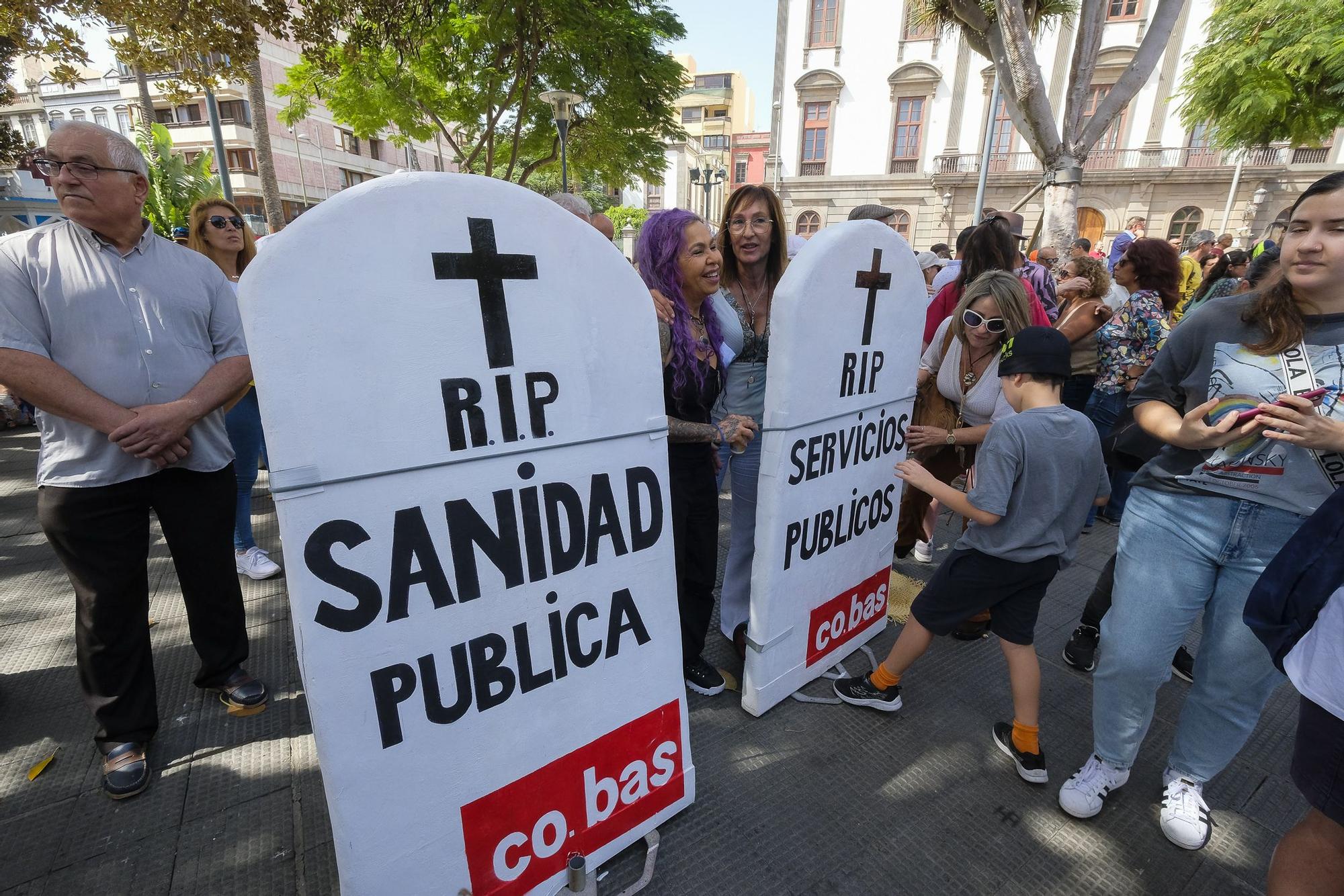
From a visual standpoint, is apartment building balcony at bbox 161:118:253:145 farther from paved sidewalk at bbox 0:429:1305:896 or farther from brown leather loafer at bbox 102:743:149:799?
brown leather loafer at bbox 102:743:149:799

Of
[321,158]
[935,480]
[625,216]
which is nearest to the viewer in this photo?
[935,480]

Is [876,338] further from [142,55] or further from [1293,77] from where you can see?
[1293,77]

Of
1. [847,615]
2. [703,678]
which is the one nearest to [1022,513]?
[847,615]

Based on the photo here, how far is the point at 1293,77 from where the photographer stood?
10.5 metres

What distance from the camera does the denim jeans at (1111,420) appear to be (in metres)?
4.02

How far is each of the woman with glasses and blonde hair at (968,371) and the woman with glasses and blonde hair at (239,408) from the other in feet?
10.8

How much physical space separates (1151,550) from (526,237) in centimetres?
192

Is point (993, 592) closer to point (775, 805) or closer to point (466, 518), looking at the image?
point (775, 805)

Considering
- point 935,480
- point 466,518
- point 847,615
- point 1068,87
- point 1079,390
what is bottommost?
point 847,615

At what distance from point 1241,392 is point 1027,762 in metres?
1.34

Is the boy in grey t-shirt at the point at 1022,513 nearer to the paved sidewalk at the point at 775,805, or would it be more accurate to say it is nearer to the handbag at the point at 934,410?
the paved sidewalk at the point at 775,805

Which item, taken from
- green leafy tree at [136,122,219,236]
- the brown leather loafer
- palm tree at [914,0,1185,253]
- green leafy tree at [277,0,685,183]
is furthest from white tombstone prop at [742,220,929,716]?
green leafy tree at [136,122,219,236]

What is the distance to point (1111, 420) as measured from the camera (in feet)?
13.5

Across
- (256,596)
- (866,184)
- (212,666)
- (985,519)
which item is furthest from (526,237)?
(866,184)
